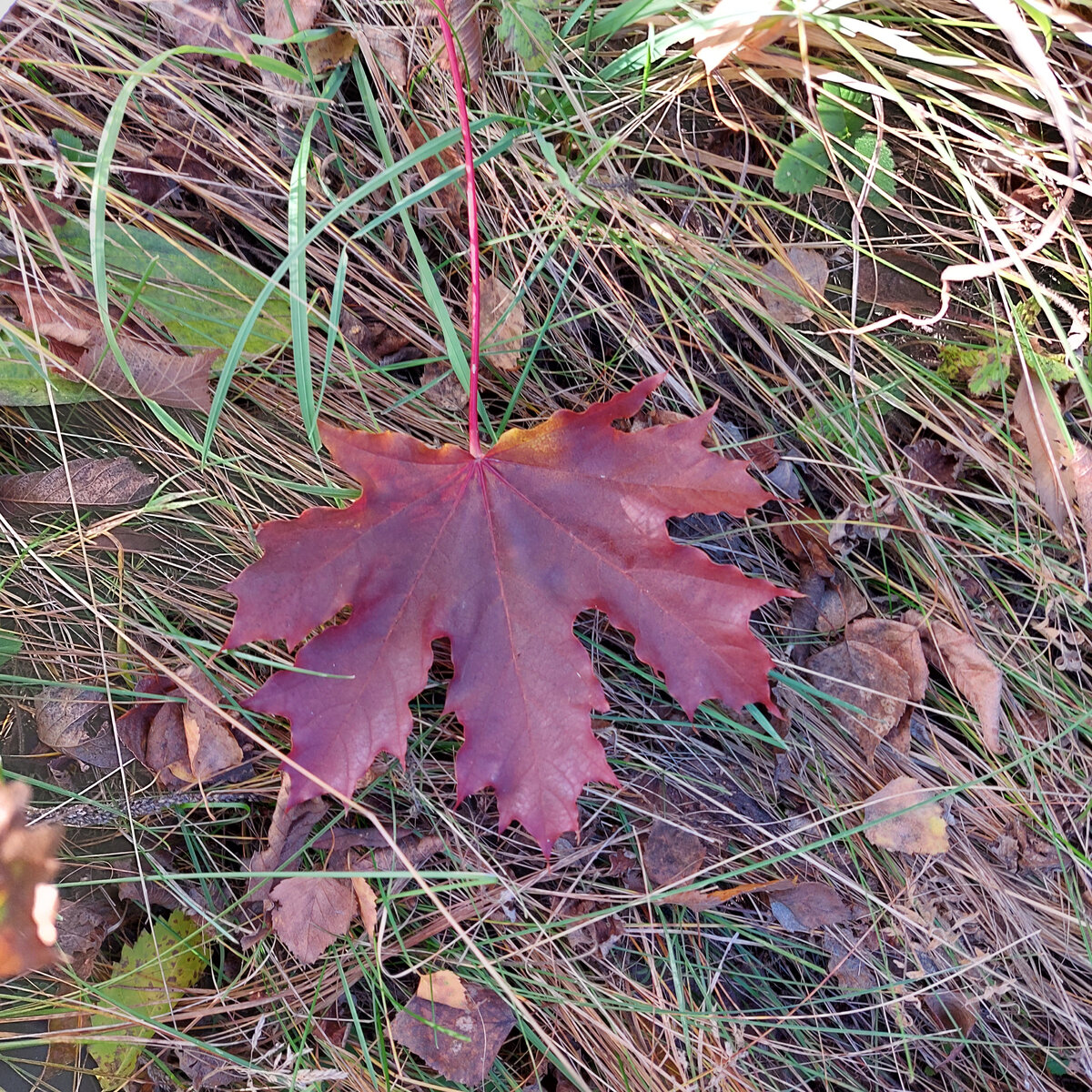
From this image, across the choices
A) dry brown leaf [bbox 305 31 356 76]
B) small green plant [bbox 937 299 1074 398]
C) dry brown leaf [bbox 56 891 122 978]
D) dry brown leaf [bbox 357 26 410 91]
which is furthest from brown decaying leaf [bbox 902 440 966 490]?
dry brown leaf [bbox 56 891 122 978]

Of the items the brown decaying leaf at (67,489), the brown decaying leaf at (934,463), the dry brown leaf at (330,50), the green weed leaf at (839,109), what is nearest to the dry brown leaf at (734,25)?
the green weed leaf at (839,109)

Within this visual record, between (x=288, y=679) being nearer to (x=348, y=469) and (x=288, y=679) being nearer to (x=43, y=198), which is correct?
(x=348, y=469)

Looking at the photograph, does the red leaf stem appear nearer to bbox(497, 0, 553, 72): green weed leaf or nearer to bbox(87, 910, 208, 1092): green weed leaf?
bbox(497, 0, 553, 72): green weed leaf

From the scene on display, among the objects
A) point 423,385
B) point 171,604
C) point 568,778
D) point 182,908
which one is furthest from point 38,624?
point 568,778

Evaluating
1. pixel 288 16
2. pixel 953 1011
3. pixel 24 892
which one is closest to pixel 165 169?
pixel 288 16

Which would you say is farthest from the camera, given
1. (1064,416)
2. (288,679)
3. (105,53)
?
(1064,416)
